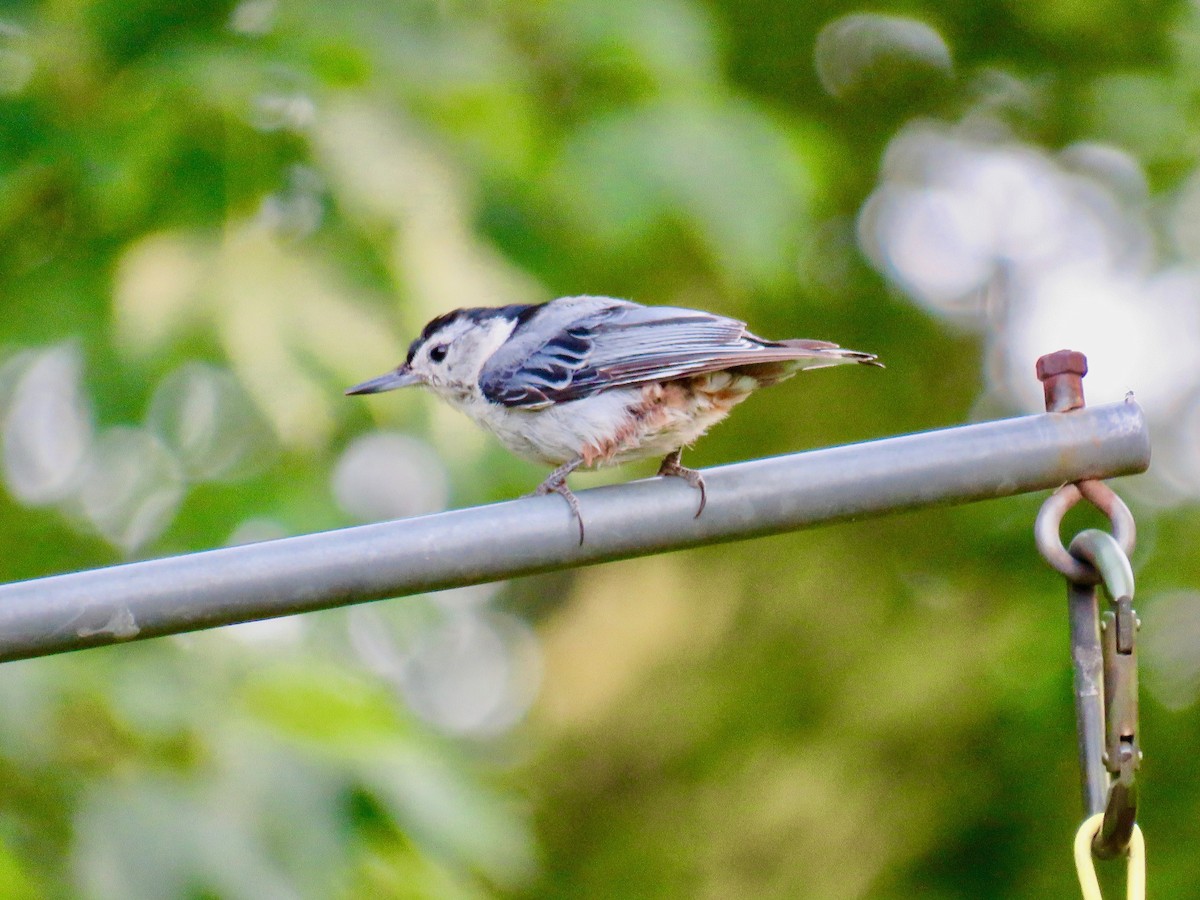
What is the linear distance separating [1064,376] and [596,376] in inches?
51.6

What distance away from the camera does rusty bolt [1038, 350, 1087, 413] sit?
2141 millimetres

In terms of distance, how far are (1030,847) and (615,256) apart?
3.02 m

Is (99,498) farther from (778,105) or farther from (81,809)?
(778,105)

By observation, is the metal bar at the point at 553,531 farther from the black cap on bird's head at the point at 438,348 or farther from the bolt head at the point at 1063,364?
the black cap on bird's head at the point at 438,348

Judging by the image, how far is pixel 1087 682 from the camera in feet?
6.31

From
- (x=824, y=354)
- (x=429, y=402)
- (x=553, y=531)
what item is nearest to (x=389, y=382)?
(x=429, y=402)

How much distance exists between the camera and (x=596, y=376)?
3.27 meters

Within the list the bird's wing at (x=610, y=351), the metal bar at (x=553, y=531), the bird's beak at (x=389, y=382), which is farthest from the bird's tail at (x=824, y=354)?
the bird's beak at (x=389, y=382)

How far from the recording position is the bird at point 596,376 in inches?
122

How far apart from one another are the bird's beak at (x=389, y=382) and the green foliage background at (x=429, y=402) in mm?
72

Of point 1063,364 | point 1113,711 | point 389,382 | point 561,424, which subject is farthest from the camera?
point 389,382

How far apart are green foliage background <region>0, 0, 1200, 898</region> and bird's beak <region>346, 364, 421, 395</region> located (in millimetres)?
72

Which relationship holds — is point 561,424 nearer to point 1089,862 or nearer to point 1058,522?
point 1058,522

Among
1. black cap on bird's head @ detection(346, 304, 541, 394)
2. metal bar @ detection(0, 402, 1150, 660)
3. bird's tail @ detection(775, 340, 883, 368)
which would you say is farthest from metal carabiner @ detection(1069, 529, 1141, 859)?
black cap on bird's head @ detection(346, 304, 541, 394)
